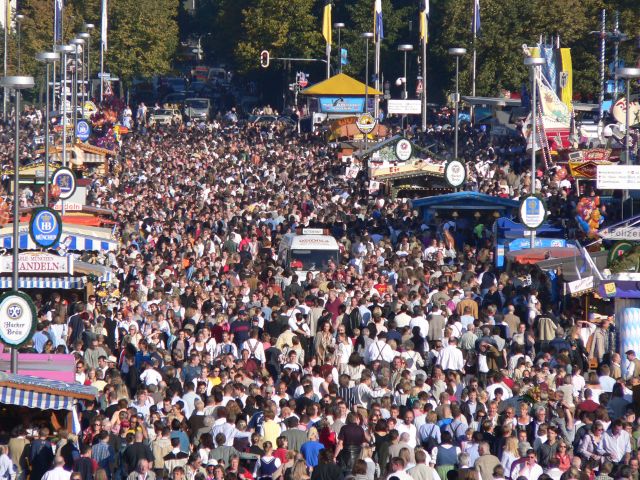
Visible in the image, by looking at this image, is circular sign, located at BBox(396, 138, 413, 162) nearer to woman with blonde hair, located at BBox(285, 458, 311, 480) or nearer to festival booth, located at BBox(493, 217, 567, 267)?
festival booth, located at BBox(493, 217, 567, 267)

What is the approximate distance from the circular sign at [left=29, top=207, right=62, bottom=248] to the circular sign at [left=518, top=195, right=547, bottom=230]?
8.05m

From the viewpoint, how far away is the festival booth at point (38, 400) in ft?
56.3

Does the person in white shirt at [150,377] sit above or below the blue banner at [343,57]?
below

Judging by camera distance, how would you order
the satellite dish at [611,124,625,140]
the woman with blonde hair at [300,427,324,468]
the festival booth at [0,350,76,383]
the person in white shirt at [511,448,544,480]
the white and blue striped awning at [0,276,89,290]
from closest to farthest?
the person in white shirt at [511,448,544,480] → the woman with blonde hair at [300,427,324,468] → the festival booth at [0,350,76,383] → the white and blue striped awning at [0,276,89,290] → the satellite dish at [611,124,625,140]

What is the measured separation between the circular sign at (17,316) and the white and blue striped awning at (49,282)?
21.3 ft

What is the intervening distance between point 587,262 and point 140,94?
87.4 meters

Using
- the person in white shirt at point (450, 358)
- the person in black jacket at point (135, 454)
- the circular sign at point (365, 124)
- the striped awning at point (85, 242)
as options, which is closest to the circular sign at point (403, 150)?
the circular sign at point (365, 124)

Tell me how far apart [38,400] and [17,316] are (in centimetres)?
304

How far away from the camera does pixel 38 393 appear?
17391 millimetres

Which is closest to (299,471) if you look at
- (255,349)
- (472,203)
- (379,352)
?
(379,352)

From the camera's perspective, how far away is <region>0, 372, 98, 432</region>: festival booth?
56.3 ft

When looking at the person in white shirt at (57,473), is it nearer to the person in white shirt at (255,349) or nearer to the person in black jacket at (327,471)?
the person in black jacket at (327,471)

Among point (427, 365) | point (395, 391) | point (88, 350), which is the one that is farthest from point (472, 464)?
point (88, 350)

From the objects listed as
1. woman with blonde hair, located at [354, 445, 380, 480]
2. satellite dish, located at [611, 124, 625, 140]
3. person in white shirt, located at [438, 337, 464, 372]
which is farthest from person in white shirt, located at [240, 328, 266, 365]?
satellite dish, located at [611, 124, 625, 140]
